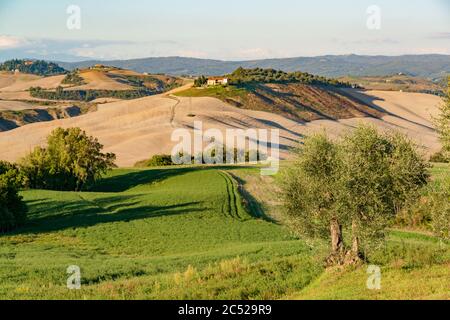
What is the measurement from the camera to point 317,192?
94.2ft

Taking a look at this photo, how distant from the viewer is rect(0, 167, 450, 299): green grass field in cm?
2531

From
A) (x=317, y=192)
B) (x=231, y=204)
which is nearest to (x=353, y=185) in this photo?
(x=317, y=192)

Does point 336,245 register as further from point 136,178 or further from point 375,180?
point 136,178

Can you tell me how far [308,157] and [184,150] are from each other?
83227 mm

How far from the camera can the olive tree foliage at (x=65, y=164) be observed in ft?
262

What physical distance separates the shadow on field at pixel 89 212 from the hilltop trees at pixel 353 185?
94.9 feet

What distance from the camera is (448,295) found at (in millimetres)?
20438

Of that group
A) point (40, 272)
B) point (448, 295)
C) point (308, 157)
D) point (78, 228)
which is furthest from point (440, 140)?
point (78, 228)

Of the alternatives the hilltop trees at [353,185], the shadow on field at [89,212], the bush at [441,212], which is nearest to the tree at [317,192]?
the hilltop trees at [353,185]

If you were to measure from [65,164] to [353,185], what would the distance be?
60.4 m

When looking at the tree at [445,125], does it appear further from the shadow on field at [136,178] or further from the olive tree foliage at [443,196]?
the shadow on field at [136,178]

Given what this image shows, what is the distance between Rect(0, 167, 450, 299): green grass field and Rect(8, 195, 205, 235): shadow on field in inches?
4.1
